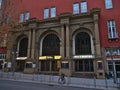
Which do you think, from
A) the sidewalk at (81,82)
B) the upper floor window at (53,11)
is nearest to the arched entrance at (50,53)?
the upper floor window at (53,11)

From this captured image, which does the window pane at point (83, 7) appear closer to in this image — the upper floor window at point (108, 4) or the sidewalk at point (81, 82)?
the upper floor window at point (108, 4)

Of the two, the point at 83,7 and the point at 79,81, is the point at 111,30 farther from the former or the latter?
the point at 79,81

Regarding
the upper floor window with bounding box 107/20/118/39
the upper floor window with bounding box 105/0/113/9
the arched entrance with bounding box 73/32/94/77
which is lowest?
the arched entrance with bounding box 73/32/94/77

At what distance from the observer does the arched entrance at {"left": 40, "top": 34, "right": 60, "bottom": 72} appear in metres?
33.1

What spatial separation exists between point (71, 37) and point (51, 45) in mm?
6164

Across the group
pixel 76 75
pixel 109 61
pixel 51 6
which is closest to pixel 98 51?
pixel 109 61

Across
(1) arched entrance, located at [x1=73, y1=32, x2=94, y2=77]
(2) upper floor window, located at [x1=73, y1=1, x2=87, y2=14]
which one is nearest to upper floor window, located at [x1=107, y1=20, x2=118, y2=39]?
(1) arched entrance, located at [x1=73, y1=32, x2=94, y2=77]

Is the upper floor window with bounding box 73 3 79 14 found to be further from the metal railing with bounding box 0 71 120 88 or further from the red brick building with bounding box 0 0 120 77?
the metal railing with bounding box 0 71 120 88

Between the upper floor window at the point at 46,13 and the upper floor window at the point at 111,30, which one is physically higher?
the upper floor window at the point at 46,13

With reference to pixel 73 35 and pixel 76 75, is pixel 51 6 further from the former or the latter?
pixel 76 75

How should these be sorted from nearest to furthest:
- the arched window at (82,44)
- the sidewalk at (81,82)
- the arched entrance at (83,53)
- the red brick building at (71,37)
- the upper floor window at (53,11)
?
1. the sidewalk at (81,82)
2. the red brick building at (71,37)
3. the arched entrance at (83,53)
4. the arched window at (82,44)
5. the upper floor window at (53,11)

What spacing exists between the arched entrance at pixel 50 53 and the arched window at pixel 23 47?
18.7ft

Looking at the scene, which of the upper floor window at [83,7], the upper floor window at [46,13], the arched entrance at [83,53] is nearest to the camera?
the arched entrance at [83,53]

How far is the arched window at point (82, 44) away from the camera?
31.0 m
